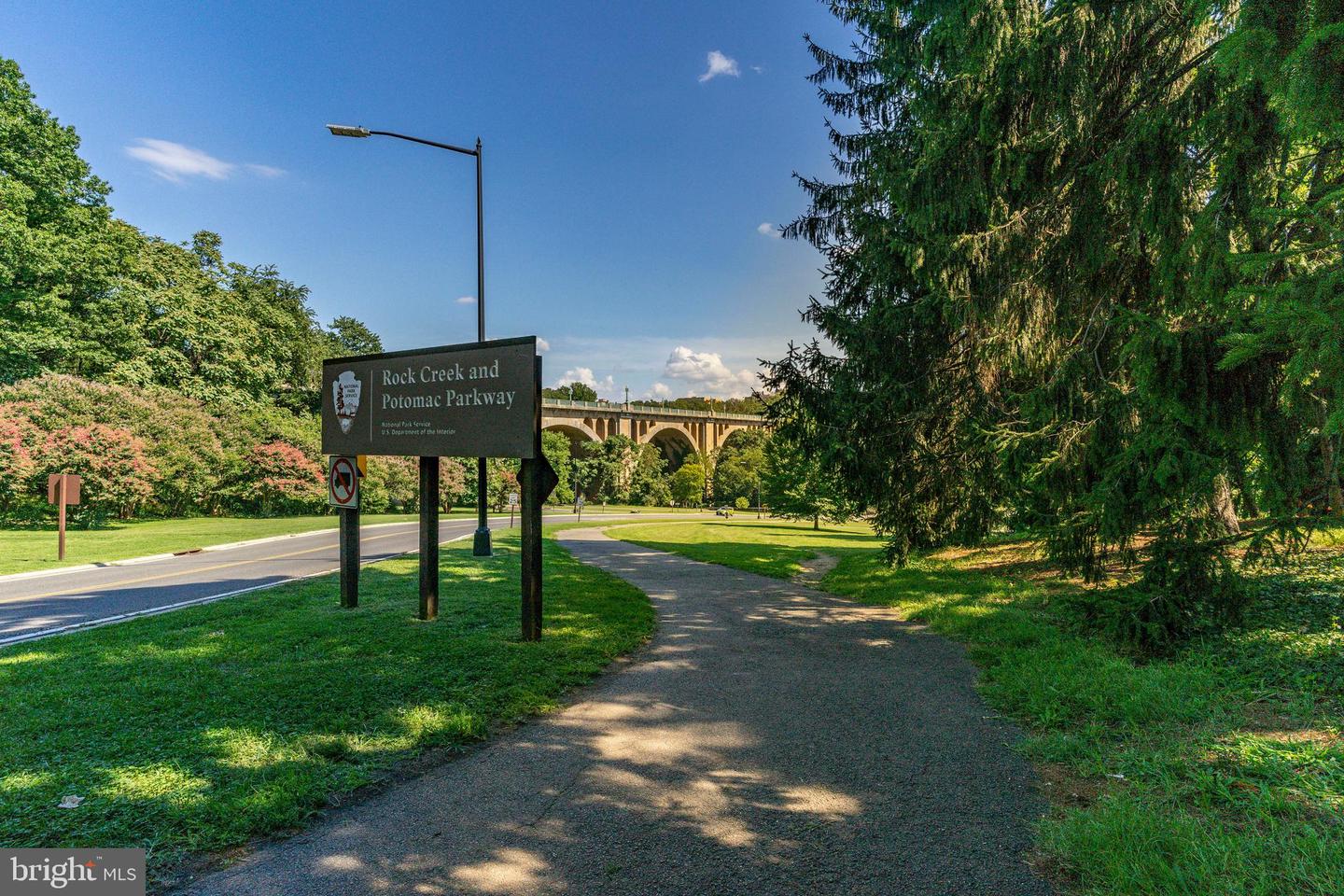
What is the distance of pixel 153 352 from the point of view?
29.9m

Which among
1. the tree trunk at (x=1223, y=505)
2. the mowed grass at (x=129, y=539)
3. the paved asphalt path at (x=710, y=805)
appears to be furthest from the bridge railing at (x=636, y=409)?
the paved asphalt path at (x=710, y=805)

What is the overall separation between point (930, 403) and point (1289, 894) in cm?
882

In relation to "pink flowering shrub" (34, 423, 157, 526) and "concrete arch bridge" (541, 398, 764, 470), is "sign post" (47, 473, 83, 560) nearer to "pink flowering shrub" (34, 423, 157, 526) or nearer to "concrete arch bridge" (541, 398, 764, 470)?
"pink flowering shrub" (34, 423, 157, 526)

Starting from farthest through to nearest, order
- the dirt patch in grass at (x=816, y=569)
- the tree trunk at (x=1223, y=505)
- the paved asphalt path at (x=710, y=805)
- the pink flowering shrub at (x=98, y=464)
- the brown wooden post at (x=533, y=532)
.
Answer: the pink flowering shrub at (x=98, y=464), the dirt patch in grass at (x=816, y=569), the tree trunk at (x=1223, y=505), the brown wooden post at (x=533, y=532), the paved asphalt path at (x=710, y=805)

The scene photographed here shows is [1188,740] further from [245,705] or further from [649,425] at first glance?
[649,425]

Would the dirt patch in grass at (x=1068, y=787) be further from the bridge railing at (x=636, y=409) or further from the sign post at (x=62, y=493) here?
the bridge railing at (x=636, y=409)

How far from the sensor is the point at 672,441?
81188 mm

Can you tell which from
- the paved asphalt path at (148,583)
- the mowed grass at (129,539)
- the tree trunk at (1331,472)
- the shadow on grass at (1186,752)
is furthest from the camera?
the mowed grass at (129,539)

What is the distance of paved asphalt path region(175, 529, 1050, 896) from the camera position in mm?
2670

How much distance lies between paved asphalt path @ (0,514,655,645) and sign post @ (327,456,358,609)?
2900 millimetres

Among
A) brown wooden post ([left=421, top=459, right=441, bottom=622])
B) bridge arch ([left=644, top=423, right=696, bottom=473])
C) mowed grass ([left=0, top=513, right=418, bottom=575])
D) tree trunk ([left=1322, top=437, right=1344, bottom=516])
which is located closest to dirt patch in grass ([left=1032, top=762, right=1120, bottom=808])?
tree trunk ([left=1322, top=437, right=1344, bottom=516])

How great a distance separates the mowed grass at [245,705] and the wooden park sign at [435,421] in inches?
30.9

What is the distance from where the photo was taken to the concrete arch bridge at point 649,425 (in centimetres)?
6372

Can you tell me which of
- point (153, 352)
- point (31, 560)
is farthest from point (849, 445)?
point (153, 352)
